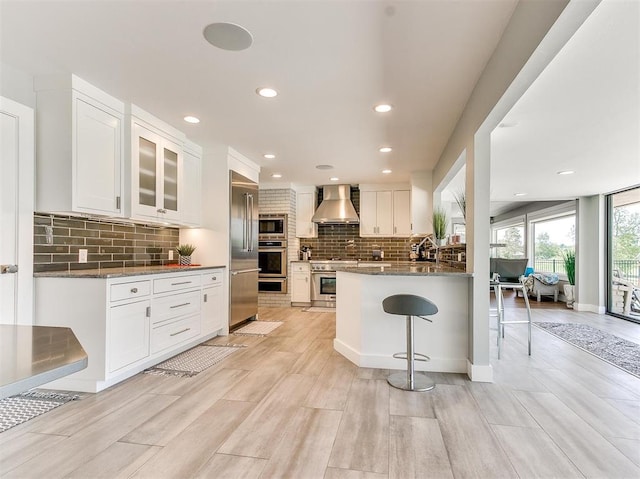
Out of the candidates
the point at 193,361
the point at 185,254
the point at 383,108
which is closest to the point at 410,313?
the point at 383,108

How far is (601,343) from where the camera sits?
4.33 meters

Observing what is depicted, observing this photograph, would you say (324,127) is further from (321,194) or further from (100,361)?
(321,194)

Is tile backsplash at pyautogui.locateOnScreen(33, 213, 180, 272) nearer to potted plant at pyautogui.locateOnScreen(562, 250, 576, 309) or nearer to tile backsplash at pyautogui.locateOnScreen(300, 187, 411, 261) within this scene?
tile backsplash at pyautogui.locateOnScreen(300, 187, 411, 261)

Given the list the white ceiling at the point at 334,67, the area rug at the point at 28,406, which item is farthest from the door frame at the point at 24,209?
the area rug at the point at 28,406

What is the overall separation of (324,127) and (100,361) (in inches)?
114

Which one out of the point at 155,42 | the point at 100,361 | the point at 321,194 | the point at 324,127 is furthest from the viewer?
the point at 321,194

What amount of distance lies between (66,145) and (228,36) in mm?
1591

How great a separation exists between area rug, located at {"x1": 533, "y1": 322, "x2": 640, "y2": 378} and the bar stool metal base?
1.92 metres

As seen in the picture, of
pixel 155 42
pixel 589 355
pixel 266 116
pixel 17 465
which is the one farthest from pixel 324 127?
pixel 589 355

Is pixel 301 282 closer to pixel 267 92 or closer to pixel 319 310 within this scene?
pixel 319 310

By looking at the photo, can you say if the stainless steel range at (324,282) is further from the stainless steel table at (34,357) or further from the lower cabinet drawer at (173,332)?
the stainless steel table at (34,357)

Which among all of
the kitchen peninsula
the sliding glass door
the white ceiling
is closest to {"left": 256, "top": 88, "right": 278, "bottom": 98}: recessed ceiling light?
the white ceiling

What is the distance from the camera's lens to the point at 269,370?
10.5 ft

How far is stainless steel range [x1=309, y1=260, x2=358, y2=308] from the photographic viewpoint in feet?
22.3
